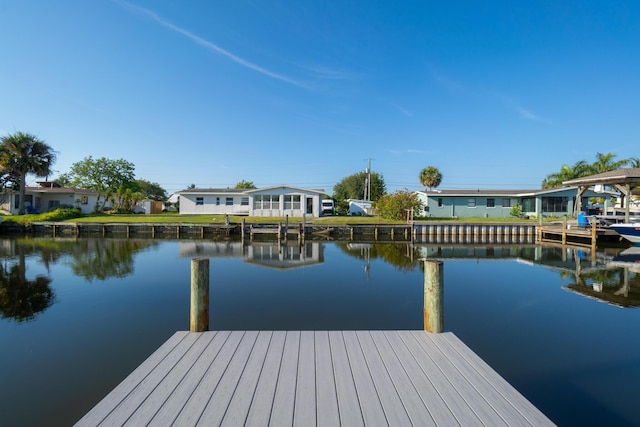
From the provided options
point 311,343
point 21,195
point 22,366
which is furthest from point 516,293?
A: point 21,195

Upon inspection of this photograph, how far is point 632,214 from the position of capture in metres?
29.0

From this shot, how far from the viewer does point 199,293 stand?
4.66 meters

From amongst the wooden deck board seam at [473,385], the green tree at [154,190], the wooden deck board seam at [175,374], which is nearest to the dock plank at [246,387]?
the wooden deck board seam at [175,374]

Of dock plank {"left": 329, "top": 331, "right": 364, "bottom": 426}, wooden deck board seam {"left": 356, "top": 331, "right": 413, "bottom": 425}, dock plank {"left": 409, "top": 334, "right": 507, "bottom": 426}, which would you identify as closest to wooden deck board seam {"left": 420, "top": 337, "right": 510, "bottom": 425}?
dock plank {"left": 409, "top": 334, "right": 507, "bottom": 426}

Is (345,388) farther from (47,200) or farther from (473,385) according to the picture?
(47,200)

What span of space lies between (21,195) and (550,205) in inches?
2059

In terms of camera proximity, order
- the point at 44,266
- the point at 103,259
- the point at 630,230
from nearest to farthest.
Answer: the point at 44,266 < the point at 103,259 < the point at 630,230

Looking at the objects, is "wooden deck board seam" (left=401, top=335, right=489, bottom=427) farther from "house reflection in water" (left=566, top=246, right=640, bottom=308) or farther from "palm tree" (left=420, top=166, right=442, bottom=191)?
"palm tree" (left=420, top=166, right=442, bottom=191)

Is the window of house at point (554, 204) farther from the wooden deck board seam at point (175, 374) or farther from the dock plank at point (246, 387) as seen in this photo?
the wooden deck board seam at point (175, 374)

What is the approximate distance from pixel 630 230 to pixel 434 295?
22136mm

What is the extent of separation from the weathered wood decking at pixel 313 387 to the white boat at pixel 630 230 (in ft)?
71.7

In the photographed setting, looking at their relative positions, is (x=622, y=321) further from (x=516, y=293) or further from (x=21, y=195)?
(x=21, y=195)

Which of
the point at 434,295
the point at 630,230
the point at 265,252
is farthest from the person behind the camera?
the point at 630,230

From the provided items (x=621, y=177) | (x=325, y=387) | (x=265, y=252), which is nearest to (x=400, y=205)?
(x=621, y=177)
